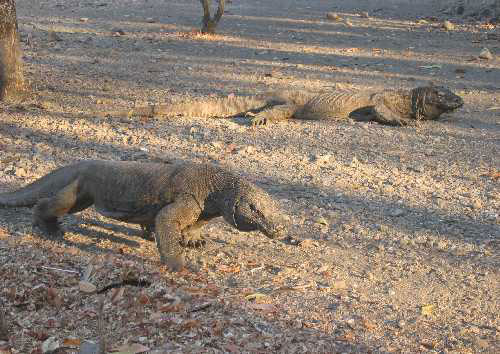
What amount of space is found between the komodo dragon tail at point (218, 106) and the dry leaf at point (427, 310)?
5620 mm

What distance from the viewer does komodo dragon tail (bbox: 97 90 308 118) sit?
361 inches

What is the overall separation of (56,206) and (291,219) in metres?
1.99

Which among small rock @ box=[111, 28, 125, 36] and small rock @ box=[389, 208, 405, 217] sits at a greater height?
small rock @ box=[111, 28, 125, 36]

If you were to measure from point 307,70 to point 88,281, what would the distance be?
9.75m

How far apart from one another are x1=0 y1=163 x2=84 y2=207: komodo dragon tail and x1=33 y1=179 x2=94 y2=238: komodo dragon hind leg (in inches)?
4.9

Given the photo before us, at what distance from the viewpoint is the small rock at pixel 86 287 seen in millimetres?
3964

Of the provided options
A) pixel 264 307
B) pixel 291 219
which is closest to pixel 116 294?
pixel 264 307

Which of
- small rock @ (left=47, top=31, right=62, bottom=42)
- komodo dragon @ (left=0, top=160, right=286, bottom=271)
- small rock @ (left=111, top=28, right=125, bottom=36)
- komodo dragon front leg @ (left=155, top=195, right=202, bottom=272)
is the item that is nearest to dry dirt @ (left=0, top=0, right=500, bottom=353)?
komodo dragon front leg @ (left=155, top=195, right=202, bottom=272)

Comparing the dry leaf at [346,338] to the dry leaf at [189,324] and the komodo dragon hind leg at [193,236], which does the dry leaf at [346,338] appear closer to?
the dry leaf at [189,324]

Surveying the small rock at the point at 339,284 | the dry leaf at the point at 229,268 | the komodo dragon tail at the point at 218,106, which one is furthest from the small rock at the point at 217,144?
the small rock at the point at 339,284

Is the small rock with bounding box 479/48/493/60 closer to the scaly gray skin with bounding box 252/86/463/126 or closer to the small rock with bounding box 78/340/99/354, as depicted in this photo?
the scaly gray skin with bounding box 252/86/463/126

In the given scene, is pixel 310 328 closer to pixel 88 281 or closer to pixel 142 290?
pixel 142 290

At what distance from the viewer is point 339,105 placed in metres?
9.82

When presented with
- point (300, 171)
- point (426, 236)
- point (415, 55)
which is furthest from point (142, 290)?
point (415, 55)
